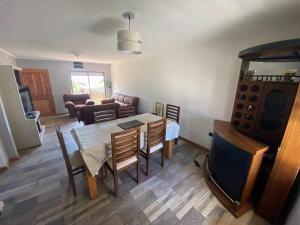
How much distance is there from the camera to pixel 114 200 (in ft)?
5.81

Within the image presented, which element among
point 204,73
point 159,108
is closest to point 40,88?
point 159,108

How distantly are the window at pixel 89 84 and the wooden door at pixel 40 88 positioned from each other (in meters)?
0.99

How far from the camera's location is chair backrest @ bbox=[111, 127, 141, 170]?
1548mm

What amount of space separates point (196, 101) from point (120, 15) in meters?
2.22

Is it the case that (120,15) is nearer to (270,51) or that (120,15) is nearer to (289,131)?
(270,51)

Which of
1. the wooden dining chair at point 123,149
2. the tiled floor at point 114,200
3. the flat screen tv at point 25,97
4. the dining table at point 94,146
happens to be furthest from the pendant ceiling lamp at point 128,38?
the flat screen tv at point 25,97

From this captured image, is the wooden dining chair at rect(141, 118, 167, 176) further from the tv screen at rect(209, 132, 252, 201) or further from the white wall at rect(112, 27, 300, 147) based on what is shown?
the white wall at rect(112, 27, 300, 147)

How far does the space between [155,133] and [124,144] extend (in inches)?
22.7

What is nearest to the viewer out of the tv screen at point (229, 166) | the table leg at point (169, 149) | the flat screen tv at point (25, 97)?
the tv screen at point (229, 166)

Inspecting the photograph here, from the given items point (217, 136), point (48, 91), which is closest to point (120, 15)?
point (217, 136)

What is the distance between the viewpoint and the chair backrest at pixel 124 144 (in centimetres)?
155

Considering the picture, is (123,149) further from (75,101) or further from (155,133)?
(75,101)

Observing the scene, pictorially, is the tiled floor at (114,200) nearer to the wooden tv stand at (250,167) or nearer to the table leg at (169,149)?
the wooden tv stand at (250,167)

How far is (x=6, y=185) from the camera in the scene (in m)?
2.00
